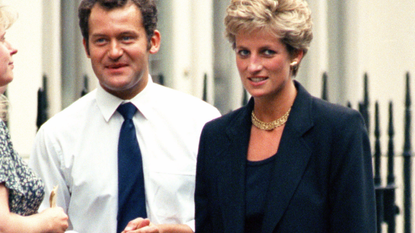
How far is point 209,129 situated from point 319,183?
0.57 meters

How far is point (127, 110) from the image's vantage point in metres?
3.47

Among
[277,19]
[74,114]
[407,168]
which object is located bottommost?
[407,168]

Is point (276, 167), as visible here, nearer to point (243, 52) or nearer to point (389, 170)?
point (243, 52)

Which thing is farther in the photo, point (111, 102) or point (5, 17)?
point (111, 102)

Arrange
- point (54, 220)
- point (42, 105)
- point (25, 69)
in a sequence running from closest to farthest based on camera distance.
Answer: point (54, 220)
point (42, 105)
point (25, 69)

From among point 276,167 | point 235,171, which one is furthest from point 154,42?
point 276,167

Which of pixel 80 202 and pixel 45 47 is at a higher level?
pixel 45 47

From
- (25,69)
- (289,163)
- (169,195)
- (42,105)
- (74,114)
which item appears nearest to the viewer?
(289,163)

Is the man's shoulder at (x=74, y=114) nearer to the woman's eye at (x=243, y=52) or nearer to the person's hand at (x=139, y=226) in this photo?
the person's hand at (x=139, y=226)

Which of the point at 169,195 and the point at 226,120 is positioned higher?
the point at 226,120

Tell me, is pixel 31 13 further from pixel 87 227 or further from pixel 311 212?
pixel 311 212

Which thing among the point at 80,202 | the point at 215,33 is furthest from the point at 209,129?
the point at 215,33

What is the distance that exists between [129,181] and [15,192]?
69 cm

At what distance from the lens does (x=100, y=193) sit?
3354mm
